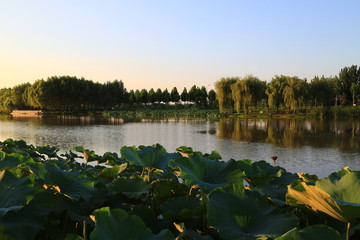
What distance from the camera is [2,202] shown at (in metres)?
1.27

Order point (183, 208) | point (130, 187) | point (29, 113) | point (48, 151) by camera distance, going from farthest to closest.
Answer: point (29, 113) < point (48, 151) < point (130, 187) < point (183, 208)

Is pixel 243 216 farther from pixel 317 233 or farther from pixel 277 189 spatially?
pixel 277 189

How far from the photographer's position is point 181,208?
1553 millimetres

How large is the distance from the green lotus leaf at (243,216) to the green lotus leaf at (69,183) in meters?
0.65

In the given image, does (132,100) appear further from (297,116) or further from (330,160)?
(330,160)

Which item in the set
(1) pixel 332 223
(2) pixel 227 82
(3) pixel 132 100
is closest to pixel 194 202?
(1) pixel 332 223

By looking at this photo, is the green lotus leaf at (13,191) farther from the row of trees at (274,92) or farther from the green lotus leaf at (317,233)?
the row of trees at (274,92)

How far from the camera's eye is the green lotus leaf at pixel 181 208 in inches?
57.3

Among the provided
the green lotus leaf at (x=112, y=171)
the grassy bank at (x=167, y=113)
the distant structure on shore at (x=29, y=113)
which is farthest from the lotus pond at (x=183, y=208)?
A: the distant structure on shore at (x=29, y=113)

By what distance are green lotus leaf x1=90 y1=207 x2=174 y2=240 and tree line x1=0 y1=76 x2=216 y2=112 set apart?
81517 millimetres

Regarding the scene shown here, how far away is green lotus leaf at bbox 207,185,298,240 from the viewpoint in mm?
1209

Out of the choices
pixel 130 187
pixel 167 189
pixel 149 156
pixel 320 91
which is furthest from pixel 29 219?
pixel 320 91

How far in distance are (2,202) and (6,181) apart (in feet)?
0.35

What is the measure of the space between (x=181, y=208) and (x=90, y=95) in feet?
279
